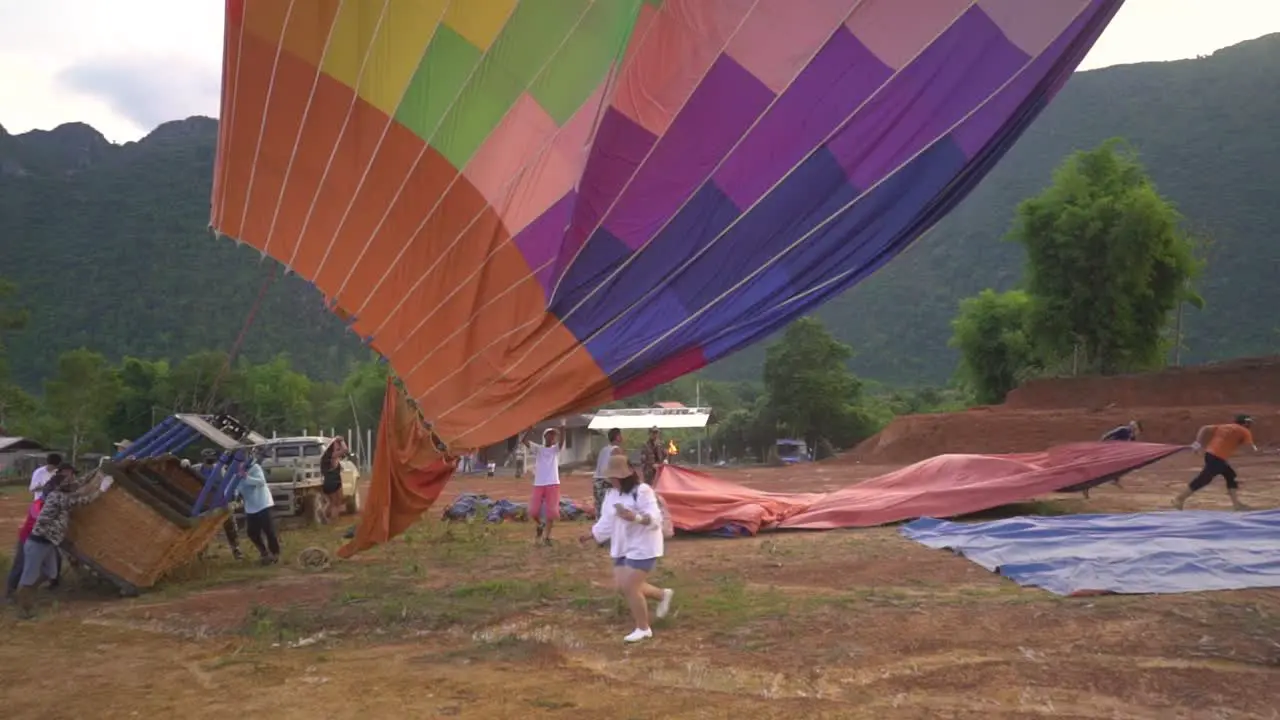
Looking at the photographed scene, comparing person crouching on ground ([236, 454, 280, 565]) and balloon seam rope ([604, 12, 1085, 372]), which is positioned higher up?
balloon seam rope ([604, 12, 1085, 372])

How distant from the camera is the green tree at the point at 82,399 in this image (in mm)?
43156

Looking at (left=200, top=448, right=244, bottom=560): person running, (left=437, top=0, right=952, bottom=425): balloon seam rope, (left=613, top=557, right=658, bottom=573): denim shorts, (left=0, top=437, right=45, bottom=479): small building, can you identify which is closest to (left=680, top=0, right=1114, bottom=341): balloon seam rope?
(left=437, top=0, right=952, bottom=425): balloon seam rope

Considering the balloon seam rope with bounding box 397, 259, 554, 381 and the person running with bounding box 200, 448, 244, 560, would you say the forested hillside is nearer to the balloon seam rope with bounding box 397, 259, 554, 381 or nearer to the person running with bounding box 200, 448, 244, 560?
the person running with bounding box 200, 448, 244, 560

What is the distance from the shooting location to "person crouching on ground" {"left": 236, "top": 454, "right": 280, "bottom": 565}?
1052cm

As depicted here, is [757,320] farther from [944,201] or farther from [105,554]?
[105,554]

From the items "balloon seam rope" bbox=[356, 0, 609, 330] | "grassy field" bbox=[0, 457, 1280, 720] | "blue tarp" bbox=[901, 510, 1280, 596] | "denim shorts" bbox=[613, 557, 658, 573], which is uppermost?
"balloon seam rope" bbox=[356, 0, 609, 330]

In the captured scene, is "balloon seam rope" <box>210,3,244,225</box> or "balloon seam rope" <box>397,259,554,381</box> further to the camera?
"balloon seam rope" <box>210,3,244,225</box>

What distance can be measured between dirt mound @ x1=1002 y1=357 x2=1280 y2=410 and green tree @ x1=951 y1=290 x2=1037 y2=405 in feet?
34.7

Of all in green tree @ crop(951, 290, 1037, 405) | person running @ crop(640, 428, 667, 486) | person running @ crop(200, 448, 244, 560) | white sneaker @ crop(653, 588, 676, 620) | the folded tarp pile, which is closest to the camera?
white sneaker @ crop(653, 588, 676, 620)

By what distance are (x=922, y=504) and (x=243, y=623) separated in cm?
803

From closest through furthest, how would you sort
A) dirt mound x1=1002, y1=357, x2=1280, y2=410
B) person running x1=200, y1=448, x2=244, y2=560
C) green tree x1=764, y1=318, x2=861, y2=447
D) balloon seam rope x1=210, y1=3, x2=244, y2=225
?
1. balloon seam rope x1=210, y1=3, x2=244, y2=225
2. person running x1=200, y1=448, x2=244, y2=560
3. dirt mound x1=1002, y1=357, x2=1280, y2=410
4. green tree x1=764, y1=318, x2=861, y2=447

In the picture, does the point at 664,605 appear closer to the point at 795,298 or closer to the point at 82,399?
the point at 795,298

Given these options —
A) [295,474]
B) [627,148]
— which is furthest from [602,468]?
Answer: [295,474]

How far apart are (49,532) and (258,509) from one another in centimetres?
229
